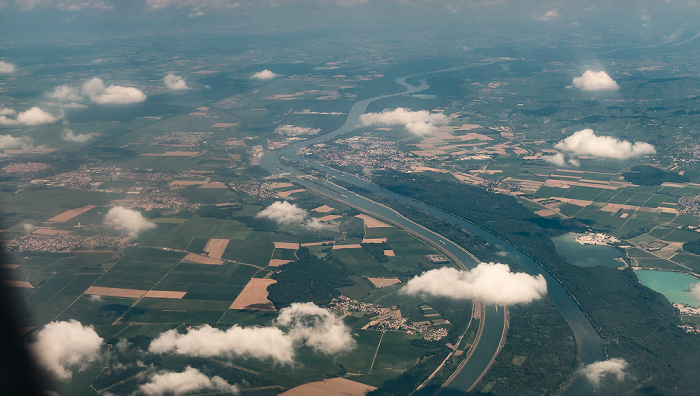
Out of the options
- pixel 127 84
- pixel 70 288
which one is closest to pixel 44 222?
pixel 70 288

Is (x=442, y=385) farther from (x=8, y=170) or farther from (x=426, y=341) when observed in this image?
(x=8, y=170)

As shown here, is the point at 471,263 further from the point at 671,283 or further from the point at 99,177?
the point at 99,177

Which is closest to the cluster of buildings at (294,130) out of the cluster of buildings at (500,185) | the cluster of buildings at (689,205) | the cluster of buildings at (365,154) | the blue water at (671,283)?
the cluster of buildings at (365,154)

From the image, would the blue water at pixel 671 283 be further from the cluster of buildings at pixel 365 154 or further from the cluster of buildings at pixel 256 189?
the cluster of buildings at pixel 256 189

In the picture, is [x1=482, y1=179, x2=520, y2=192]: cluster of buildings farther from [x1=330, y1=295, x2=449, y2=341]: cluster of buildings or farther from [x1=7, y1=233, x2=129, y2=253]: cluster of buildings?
[x1=7, y1=233, x2=129, y2=253]: cluster of buildings

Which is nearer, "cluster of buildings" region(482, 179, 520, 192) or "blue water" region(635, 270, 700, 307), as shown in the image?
"blue water" region(635, 270, 700, 307)

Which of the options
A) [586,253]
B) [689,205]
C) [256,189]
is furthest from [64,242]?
[689,205]

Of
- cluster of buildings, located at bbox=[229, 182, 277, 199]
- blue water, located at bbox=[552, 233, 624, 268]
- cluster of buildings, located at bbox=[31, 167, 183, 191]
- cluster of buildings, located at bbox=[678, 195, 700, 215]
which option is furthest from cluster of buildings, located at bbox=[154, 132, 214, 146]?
cluster of buildings, located at bbox=[678, 195, 700, 215]
